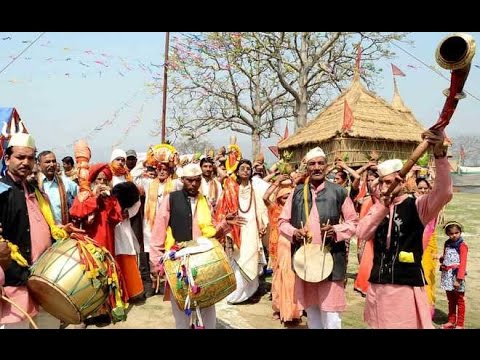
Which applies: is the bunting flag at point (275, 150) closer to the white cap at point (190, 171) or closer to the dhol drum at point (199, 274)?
the white cap at point (190, 171)

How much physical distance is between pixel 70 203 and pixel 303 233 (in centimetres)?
269

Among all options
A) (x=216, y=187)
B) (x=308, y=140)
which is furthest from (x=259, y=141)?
(x=216, y=187)

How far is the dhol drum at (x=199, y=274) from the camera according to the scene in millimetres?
3498

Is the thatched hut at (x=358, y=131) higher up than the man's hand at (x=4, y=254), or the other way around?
the thatched hut at (x=358, y=131)

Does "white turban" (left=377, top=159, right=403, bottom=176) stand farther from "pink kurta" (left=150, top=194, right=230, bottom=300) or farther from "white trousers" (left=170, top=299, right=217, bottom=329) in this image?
"white trousers" (left=170, top=299, right=217, bottom=329)

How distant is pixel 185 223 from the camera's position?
4.02m

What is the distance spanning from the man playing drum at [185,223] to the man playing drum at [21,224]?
0.77 metres

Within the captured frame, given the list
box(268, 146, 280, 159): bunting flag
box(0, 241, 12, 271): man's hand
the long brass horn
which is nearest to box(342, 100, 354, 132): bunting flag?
box(268, 146, 280, 159): bunting flag

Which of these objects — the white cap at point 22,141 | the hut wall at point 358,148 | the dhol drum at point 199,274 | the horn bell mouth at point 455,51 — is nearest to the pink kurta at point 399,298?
the horn bell mouth at point 455,51

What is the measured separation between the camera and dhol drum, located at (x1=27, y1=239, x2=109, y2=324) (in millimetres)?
3160

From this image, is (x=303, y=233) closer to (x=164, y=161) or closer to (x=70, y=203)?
(x=70, y=203)

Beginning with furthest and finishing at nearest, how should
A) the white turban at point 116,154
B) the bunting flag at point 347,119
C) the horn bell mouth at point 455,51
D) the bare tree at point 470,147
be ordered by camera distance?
the bare tree at point 470,147 < the bunting flag at point 347,119 < the white turban at point 116,154 < the horn bell mouth at point 455,51

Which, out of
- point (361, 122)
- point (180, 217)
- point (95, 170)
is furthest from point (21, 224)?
point (361, 122)

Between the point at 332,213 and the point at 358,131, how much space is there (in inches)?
388
